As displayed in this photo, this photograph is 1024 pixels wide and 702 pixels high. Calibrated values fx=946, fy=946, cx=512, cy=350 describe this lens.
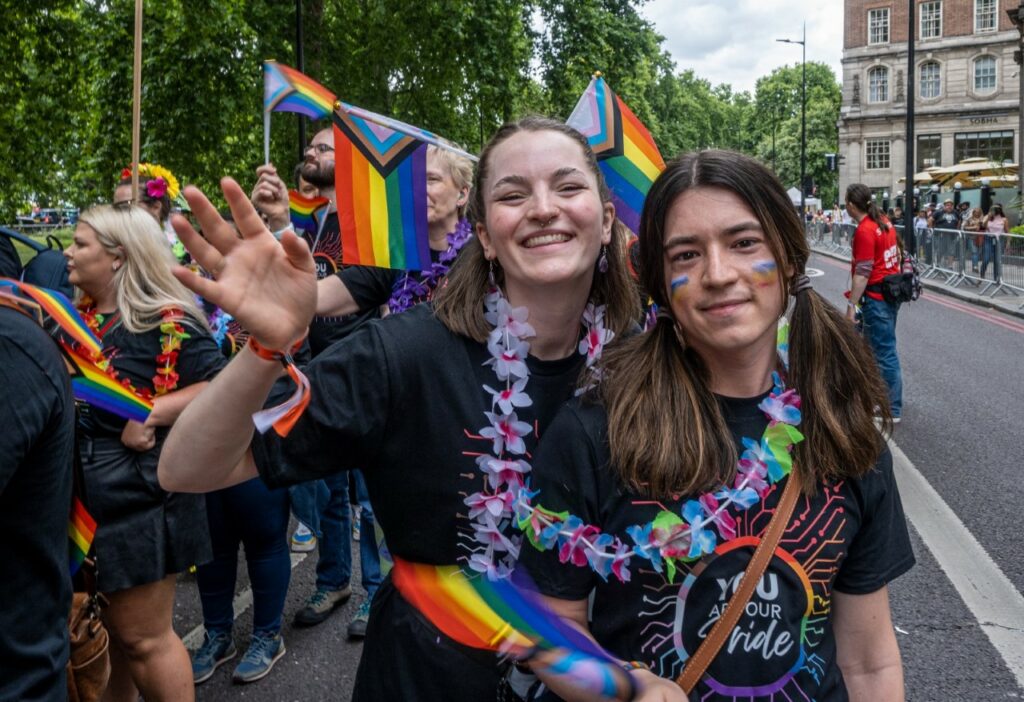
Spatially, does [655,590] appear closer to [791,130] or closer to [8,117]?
[8,117]

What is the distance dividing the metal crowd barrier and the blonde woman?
12494 millimetres

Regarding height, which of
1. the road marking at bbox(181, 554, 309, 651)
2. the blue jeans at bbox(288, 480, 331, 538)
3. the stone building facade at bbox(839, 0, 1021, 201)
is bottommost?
the road marking at bbox(181, 554, 309, 651)

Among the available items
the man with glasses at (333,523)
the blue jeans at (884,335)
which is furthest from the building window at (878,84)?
the man with glasses at (333,523)

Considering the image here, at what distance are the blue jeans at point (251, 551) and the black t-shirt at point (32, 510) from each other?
210 cm

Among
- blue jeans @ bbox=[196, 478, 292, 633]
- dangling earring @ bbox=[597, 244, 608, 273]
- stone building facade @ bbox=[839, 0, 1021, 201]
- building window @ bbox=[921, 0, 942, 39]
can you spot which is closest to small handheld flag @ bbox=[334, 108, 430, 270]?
dangling earring @ bbox=[597, 244, 608, 273]

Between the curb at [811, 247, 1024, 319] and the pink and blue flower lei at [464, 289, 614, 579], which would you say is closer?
the pink and blue flower lei at [464, 289, 614, 579]

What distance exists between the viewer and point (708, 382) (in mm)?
1832

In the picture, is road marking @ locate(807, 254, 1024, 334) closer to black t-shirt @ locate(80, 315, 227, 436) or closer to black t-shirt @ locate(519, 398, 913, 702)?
black t-shirt @ locate(80, 315, 227, 436)

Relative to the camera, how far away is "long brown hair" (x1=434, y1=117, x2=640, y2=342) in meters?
2.05

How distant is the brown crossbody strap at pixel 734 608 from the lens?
1.61 metres

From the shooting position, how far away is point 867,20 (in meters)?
56.9

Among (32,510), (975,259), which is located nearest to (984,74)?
(975,259)

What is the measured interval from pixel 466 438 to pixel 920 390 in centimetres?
861

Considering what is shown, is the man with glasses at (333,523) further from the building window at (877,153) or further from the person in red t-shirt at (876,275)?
the building window at (877,153)
